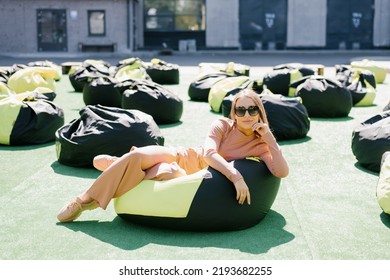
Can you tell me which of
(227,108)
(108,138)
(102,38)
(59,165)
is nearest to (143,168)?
(108,138)

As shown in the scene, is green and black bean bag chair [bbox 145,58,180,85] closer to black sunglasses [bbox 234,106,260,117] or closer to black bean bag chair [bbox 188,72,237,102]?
black bean bag chair [bbox 188,72,237,102]

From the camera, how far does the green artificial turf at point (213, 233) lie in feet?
14.4

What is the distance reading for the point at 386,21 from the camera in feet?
118

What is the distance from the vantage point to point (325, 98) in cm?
1072

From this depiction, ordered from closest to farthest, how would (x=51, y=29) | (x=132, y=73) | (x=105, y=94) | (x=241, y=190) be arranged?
(x=241, y=190) → (x=105, y=94) → (x=132, y=73) → (x=51, y=29)

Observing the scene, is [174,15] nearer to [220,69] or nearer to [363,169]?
[220,69]

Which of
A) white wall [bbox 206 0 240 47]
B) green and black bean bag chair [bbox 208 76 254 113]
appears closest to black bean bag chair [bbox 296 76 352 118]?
green and black bean bag chair [bbox 208 76 254 113]

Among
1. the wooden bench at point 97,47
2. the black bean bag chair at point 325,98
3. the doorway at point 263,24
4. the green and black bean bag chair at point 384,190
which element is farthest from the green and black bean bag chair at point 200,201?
the doorway at point 263,24

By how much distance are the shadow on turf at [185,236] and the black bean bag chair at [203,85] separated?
840 cm

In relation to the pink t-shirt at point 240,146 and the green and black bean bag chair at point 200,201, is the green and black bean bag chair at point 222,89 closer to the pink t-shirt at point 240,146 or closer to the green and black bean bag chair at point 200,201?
the pink t-shirt at point 240,146

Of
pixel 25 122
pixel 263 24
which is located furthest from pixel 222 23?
pixel 25 122

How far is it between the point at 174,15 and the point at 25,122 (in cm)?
2862

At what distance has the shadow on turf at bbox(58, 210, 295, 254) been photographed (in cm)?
453

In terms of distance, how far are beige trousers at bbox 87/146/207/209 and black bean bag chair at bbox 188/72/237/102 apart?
27.1 feet
